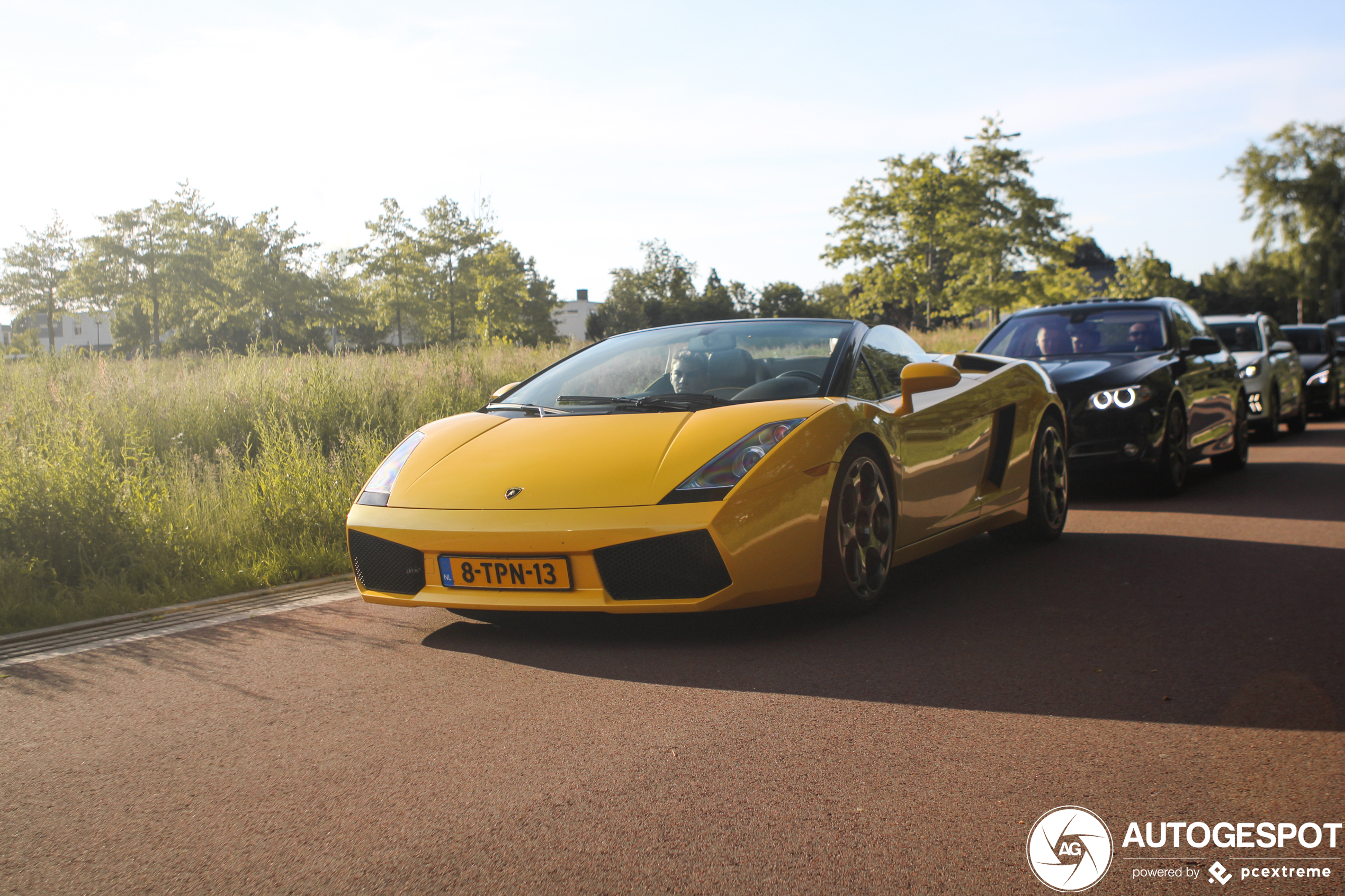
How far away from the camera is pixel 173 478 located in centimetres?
794

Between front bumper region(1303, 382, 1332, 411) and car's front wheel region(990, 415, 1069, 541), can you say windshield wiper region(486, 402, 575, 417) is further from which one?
front bumper region(1303, 382, 1332, 411)

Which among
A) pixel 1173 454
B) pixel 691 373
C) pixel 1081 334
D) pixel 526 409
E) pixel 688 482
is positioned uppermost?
pixel 1081 334

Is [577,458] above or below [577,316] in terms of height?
below

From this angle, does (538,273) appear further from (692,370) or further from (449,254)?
(692,370)

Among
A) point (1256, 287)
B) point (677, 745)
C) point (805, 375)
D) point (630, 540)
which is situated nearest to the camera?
point (677, 745)

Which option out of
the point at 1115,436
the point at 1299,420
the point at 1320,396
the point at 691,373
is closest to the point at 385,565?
the point at 691,373

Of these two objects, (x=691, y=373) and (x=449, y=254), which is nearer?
(x=691, y=373)

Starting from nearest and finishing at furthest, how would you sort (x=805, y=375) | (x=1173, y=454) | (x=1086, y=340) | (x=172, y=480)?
1. (x=805, y=375)
2. (x=172, y=480)
3. (x=1173, y=454)
4. (x=1086, y=340)

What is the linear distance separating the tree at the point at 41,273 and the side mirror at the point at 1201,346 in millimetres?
63434

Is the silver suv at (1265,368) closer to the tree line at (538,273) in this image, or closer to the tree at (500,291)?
the tree line at (538,273)

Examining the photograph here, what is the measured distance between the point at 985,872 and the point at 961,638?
209cm

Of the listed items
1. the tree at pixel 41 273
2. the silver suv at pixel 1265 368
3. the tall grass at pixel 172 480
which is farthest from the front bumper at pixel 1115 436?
the tree at pixel 41 273

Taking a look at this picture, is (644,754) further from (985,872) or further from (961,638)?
(961,638)

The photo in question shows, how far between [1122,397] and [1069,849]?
6.78m
